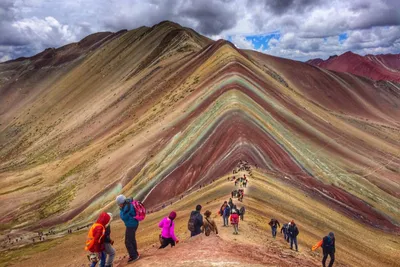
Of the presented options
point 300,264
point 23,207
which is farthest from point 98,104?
point 300,264

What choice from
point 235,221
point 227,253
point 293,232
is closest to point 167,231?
point 227,253

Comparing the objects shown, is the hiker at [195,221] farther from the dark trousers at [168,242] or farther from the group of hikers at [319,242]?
the group of hikers at [319,242]

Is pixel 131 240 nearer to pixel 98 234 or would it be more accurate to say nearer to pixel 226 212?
pixel 98 234

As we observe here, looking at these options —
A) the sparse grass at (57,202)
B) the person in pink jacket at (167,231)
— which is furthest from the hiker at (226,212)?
the sparse grass at (57,202)

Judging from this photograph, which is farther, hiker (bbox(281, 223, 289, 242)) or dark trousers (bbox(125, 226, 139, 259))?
hiker (bbox(281, 223, 289, 242))

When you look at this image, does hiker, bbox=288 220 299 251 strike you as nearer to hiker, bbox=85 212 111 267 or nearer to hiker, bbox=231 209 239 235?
hiker, bbox=231 209 239 235

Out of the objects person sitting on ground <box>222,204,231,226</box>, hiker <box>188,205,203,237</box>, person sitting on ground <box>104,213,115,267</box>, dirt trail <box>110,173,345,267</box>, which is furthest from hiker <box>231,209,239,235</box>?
person sitting on ground <box>104,213,115,267</box>

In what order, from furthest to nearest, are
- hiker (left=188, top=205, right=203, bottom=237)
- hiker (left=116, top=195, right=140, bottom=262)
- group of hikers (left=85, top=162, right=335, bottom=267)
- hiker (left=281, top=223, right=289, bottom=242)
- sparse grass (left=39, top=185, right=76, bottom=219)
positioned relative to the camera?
sparse grass (left=39, top=185, right=76, bottom=219)
hiker (left=281, top=223, right=289, bottom=242)
hiker (left=188, top=205, right=203, bottom=237)
hiker (left=116, top=195, right=140, bottom=262)
group of hikers (left=85, top=162, right=335, bottom=267)

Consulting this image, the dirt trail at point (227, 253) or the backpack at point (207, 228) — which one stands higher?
the backpack at point (207, 228)

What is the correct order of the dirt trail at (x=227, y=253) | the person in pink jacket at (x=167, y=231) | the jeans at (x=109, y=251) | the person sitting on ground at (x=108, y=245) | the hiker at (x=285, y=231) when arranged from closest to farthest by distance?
1. the person sitting on ground at (x=108, y=245)
2. the jeans at (x=109, y=251)
3. the dirt trail at (x=227, y=253)
4. the person in pink jacket at (x=167, y=231)
5. the hiker at (x=285, y=231)

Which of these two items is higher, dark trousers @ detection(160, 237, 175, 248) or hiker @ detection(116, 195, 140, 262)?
hiker @ detection(116, 195, 140, 262)

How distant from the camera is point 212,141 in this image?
153 ft

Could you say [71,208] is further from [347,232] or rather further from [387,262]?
[387,262]

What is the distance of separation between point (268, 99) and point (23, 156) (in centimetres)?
6878
